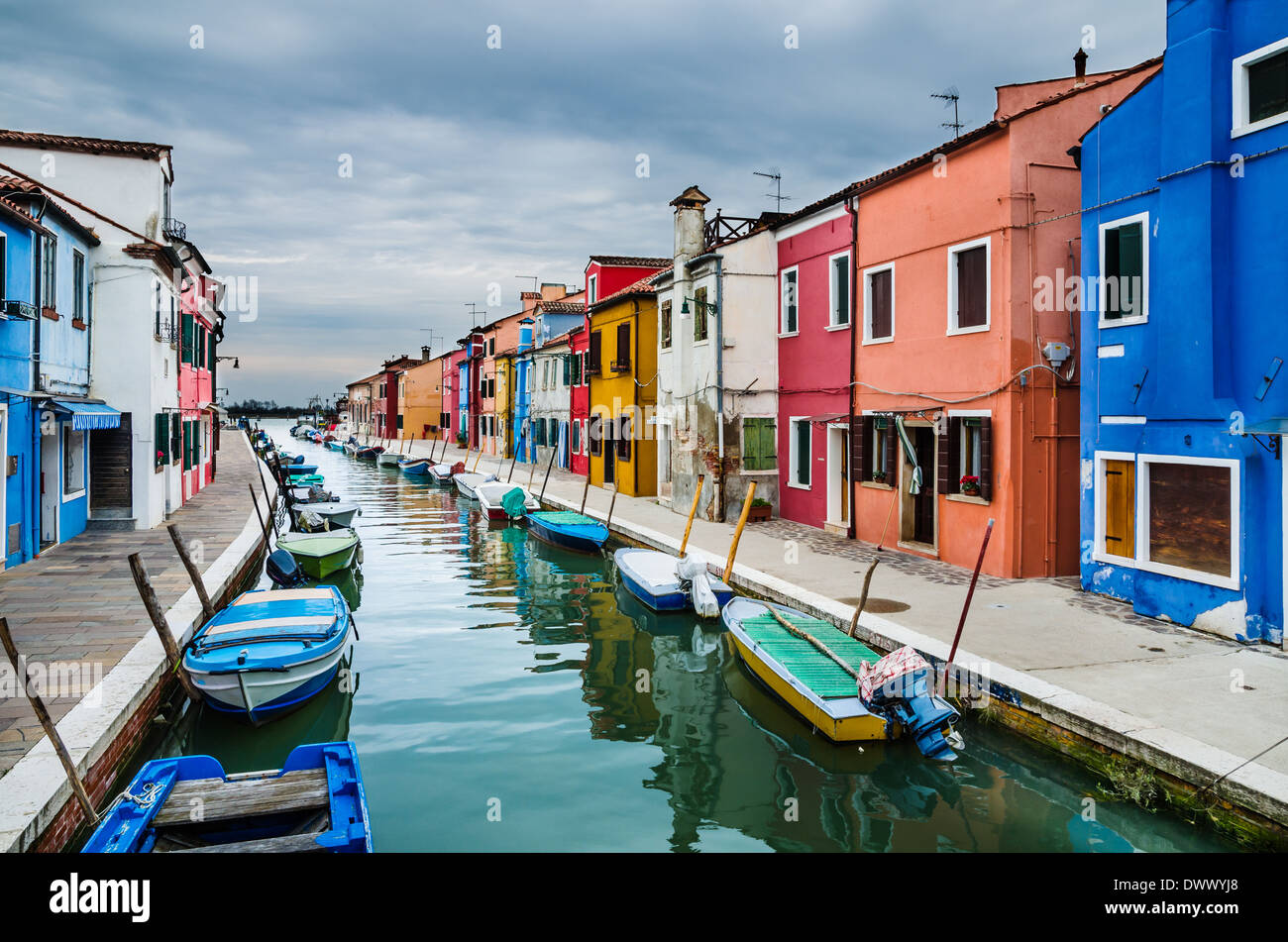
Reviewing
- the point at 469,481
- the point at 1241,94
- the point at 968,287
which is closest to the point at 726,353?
the point at 968,287

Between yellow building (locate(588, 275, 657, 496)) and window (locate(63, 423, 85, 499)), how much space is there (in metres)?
15.2

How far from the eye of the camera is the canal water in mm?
7102

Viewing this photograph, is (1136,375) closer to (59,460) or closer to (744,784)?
(744,784)

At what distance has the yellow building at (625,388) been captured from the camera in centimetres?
2798

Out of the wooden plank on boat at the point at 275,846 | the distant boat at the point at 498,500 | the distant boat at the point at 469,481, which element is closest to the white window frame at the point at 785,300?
the distant boat at the point at 498,500

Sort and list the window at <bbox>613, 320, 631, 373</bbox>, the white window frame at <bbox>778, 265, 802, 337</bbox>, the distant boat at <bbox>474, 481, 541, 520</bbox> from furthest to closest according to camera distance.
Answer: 1. the window at <bbox>613, 320, 631, 373</bbox>
2. the distant boat at <bbox>474, 481, 541, 520</bbox>
3. the white window frame at <bbox>778, 265, 802, 337</bbox>

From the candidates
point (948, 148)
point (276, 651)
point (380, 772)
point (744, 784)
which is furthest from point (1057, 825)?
point (948, 148)

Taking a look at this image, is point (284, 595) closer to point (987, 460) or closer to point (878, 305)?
point (987, 460)

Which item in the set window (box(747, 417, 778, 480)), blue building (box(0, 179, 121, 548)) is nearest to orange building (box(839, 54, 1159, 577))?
window (box(747, 417, 778, 480))

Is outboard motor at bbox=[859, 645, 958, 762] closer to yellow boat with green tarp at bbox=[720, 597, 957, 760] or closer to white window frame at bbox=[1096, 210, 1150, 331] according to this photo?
yellow boat with green tarp at bbox=[720, 597, 957, 760]

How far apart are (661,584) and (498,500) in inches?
536

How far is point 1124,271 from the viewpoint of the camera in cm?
→ 1172

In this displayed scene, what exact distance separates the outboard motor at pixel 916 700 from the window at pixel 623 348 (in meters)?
21.7
